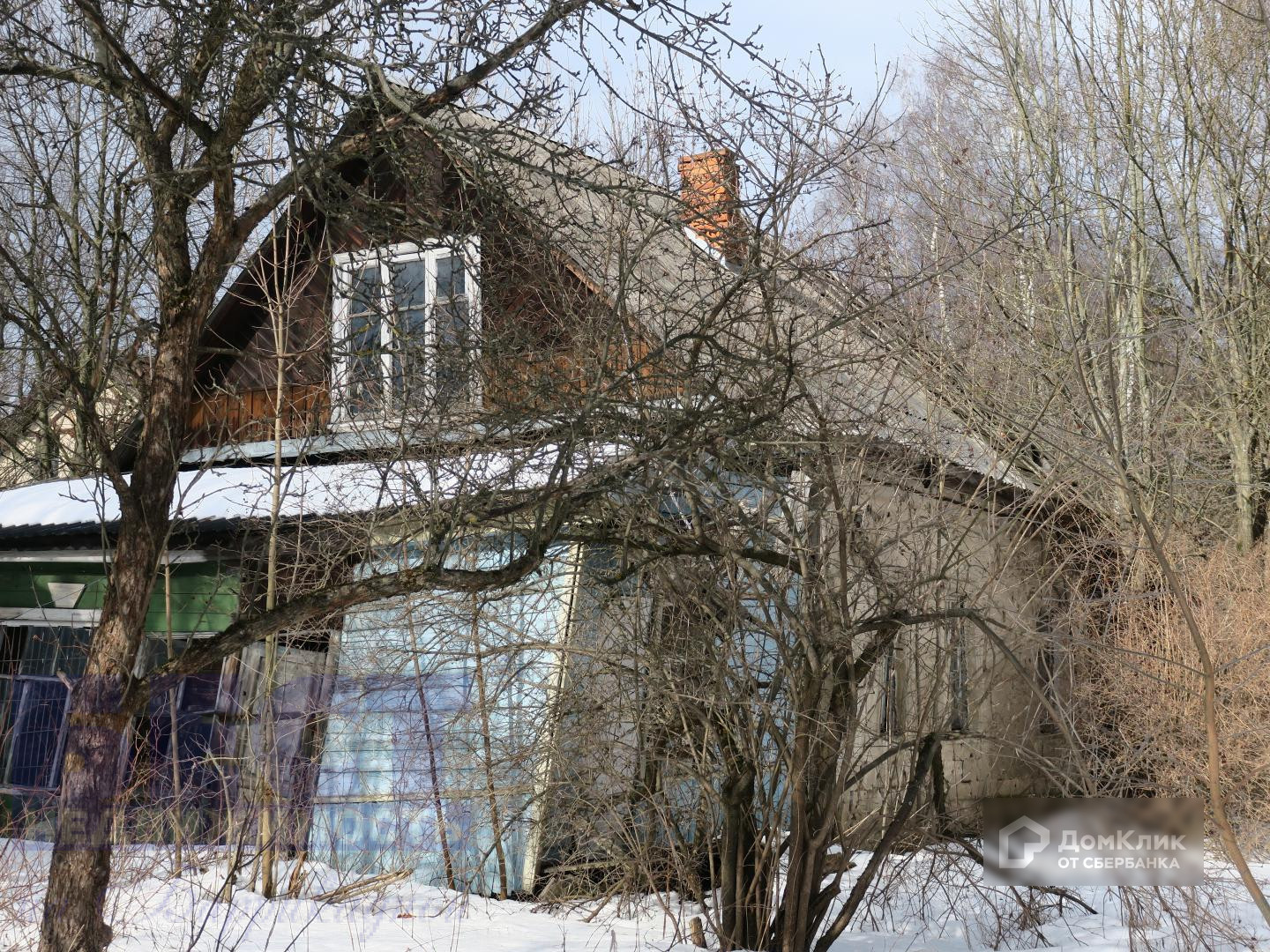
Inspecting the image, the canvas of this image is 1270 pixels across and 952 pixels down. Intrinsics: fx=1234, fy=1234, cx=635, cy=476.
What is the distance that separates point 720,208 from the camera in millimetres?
4188

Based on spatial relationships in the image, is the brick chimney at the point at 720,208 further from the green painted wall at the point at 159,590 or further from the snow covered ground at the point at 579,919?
the green painted wall at the point at 159,590

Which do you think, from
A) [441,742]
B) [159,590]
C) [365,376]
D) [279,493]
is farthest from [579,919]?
[159,590]

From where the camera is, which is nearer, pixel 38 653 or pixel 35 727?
pixel 35 727

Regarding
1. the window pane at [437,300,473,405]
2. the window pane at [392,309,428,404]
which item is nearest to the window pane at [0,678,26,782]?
the window pane at [392,309,428,404]

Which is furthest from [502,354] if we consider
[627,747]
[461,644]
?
[461,644]

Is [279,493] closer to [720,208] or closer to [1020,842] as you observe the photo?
[720,208]

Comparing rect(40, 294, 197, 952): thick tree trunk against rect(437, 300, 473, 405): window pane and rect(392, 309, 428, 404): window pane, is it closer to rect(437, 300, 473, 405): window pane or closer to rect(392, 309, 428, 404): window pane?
rect(392, 309, 428, 404): window pane

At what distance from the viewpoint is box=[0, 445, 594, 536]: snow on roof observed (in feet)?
17.8

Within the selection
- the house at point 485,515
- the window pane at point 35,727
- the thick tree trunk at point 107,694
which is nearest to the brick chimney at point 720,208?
the house at point 485,515

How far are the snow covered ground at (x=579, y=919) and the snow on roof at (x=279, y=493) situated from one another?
207 centimetres

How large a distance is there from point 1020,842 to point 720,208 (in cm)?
425

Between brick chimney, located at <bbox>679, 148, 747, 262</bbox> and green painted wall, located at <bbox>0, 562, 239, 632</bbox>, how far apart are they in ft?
17.4

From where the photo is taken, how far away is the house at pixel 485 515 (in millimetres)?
4211

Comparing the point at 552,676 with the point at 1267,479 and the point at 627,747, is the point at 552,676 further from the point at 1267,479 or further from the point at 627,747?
the point at 1267,479
